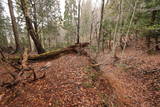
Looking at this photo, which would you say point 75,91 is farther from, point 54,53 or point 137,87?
point 137,87

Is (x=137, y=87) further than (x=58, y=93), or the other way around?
(x=137, y=87)

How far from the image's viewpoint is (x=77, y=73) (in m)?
4.76

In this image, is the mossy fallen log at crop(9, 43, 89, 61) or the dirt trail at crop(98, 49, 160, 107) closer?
the dirt trail at crop(98, 49, 160, 107)

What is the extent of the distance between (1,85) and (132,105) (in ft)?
16.8

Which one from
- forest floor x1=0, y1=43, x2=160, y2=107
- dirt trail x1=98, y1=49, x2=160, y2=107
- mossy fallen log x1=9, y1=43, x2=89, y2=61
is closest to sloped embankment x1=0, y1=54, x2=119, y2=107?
forest floor x1=0, y1=43, x2=160, y2=107

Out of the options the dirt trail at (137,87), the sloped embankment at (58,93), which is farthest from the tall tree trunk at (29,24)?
the dirt trail at (137,87)

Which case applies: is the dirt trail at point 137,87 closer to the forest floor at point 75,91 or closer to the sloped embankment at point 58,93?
the forest floor at point 75,91

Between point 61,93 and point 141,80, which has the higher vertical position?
point 61,93

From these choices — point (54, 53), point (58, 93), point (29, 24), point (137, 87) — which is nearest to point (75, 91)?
point (58, 93)

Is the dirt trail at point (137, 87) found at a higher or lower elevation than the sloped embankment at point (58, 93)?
lower

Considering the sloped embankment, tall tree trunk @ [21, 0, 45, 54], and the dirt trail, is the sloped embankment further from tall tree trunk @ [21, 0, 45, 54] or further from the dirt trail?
tall tree trunk @ [21, 0, 45, 54]

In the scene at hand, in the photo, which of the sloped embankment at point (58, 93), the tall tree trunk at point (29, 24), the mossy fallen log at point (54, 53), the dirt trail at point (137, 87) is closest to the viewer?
the sloped embankment at point (58, 93)

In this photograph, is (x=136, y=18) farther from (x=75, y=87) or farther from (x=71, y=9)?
(x=71, y=9)

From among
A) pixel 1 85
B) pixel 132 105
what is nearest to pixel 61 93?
pixel 1 85
